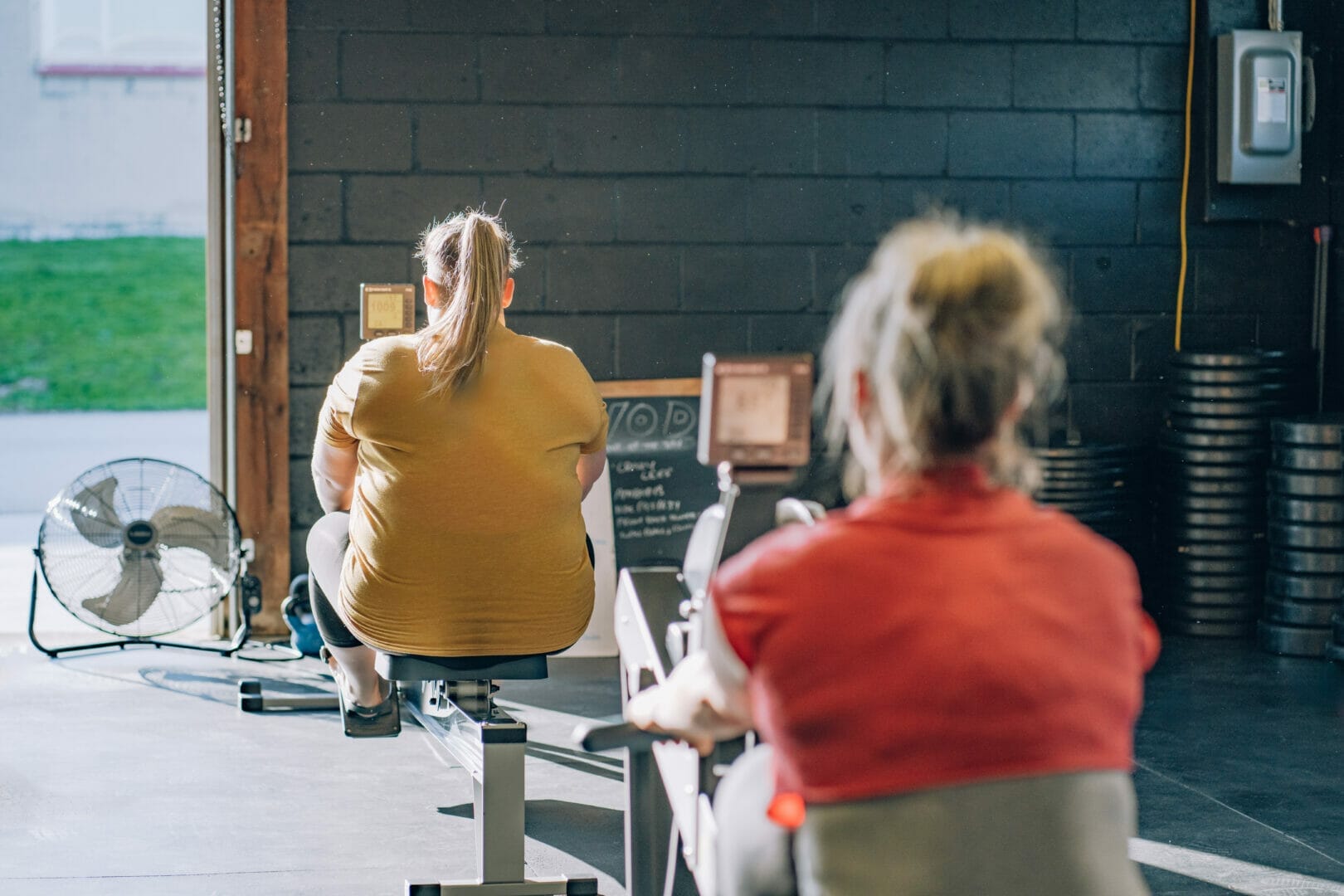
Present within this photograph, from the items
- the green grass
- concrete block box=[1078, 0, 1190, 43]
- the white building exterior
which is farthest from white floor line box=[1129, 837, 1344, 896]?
the green grass

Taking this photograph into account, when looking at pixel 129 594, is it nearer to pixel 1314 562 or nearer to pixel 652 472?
pixel 652 472

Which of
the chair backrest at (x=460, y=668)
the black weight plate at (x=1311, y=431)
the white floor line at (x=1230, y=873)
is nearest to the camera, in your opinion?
the chair backrest at (x=460, y=668)

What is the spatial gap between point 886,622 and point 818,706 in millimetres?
88

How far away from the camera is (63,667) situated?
4562 millimetres

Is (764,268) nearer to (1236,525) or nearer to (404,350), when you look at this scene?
(1236,525)

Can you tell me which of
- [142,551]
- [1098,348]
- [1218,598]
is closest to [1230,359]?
[1098,348]

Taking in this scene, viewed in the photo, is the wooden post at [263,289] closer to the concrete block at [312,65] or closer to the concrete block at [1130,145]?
the concrete block at [312,65]

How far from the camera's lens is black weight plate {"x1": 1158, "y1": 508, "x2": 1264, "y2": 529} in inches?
199

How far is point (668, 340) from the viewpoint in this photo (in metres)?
5.03

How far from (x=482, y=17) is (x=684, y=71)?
0.66m

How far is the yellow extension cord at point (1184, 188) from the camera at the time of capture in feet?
17.0

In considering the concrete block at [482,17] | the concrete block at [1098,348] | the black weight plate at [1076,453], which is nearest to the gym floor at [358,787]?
the black weight plate at [1076,453]

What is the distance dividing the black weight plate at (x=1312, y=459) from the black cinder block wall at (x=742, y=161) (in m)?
0.57

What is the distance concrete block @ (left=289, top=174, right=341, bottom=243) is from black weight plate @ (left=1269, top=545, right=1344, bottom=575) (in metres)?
3.20
